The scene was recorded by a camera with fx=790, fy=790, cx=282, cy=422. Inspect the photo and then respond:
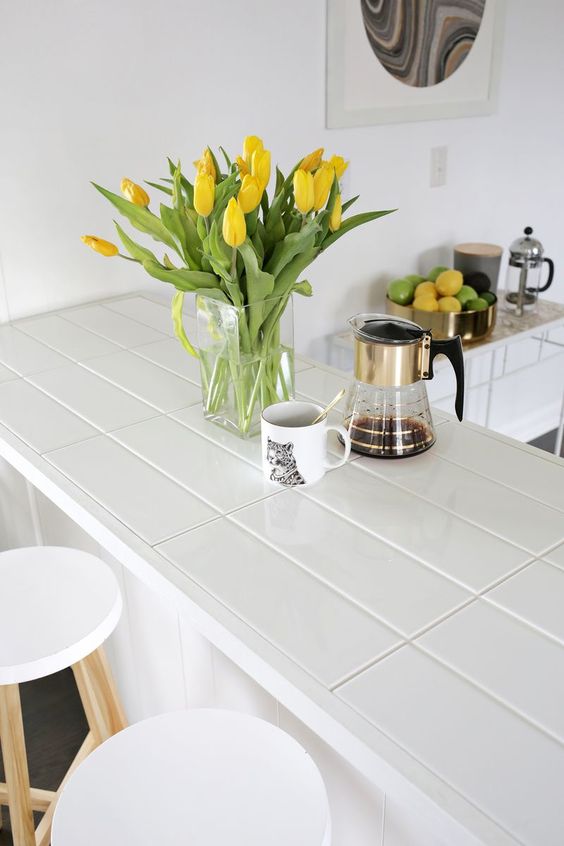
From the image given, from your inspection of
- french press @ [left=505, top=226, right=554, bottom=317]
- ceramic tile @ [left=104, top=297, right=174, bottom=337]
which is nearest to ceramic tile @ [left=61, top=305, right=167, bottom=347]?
ceramic tile @ [left=104, top=297, right=174, bottom=337]

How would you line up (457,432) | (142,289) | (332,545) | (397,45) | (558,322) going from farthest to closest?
1. (558,322)
2. (397,45)
3. (142,289)
4. (457,432)
5. (332,545)

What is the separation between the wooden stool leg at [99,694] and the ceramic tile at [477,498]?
0.52 meters

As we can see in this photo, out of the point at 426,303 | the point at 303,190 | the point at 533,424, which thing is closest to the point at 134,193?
the point at 303,190

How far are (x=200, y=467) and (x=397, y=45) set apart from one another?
1662 mm

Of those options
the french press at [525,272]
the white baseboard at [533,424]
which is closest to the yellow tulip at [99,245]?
the french press at [525,272]

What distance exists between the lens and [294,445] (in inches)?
40.8

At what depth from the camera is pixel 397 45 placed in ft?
7.38

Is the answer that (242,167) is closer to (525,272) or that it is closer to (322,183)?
(322,183)

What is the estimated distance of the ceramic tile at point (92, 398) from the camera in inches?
50.4

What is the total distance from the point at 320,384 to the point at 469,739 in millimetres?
808

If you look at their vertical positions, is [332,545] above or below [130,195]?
below

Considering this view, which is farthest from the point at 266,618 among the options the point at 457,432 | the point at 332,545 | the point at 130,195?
the point at 130,195

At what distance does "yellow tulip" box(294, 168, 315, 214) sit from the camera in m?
1.01

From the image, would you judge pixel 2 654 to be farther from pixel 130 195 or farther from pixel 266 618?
pixel 130 195
